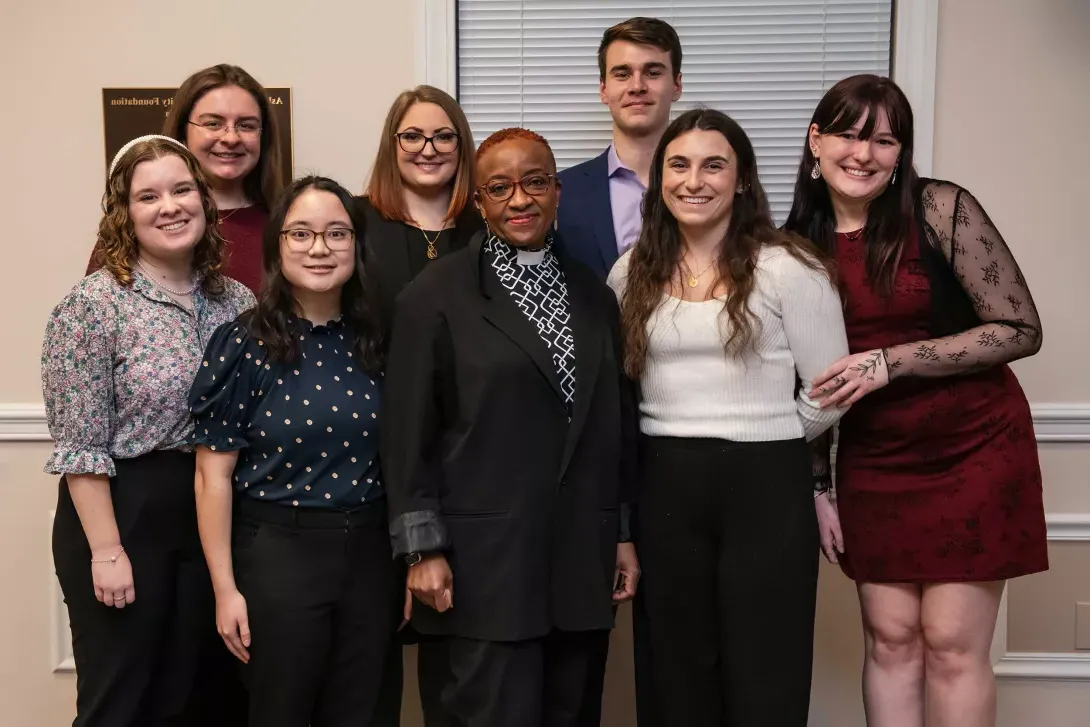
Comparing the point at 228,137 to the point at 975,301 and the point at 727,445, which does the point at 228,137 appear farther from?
the point at 975,301

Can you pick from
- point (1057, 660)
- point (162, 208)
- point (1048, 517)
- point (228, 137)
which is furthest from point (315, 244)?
point (1057, 660)

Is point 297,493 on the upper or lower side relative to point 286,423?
lower

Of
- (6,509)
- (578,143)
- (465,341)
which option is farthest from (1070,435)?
(6,509)

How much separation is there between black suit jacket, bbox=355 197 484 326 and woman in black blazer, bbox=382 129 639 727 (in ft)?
1.08

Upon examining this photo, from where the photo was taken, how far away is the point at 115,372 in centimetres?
181

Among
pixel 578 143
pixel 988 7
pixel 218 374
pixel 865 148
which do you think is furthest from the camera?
pixel 578 143

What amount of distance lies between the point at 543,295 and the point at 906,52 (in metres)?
1.60

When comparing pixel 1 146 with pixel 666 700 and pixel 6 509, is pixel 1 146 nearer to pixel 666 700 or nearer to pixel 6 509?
pixel 6 509

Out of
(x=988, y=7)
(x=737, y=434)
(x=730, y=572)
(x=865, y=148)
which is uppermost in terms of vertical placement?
(x=988, y=7)

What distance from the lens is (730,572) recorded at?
1.82 metres

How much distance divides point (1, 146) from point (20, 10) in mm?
423

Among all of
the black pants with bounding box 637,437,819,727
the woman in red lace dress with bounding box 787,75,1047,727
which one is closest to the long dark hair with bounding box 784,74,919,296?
the woman in red lace dress with bounding box 787,75,1047,727

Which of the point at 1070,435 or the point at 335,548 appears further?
the point at 1070,435

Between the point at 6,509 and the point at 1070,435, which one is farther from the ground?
the point at 1070,435
